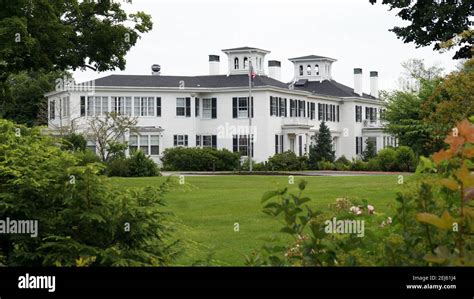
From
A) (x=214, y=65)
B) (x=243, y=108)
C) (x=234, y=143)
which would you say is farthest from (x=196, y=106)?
(x=214, y=65)

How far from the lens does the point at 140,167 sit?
4331 cm

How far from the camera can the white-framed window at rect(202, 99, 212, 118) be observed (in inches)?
2574

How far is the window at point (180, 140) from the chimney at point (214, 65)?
25.6 ft

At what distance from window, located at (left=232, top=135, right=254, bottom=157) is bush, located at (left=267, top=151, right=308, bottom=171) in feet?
19.9

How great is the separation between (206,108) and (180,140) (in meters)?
3.65

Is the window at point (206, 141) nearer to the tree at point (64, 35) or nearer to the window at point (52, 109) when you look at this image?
A: the window at point (52, 109)

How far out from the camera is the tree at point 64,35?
2516cm

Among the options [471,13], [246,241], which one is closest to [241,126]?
[471,13]

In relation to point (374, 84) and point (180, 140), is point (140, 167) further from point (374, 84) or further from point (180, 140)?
point (374, 84)

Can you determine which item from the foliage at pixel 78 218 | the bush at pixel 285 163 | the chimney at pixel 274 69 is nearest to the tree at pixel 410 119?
the bush at pixel 285 163

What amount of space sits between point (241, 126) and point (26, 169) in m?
58.3
